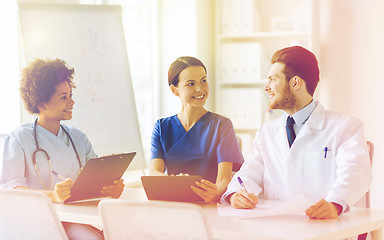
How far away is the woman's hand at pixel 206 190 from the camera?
1.85 metres

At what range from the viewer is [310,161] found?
201cm

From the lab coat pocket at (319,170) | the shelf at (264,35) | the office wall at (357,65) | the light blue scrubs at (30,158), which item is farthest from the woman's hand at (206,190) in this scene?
the shelf at (264,35)

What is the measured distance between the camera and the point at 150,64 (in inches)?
172

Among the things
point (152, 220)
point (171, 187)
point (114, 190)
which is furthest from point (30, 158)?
point (152, 220)

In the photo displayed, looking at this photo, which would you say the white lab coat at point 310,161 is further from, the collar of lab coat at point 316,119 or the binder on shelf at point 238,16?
the binder on shelf at point 238,16

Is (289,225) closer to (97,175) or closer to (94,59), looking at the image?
(97,175)

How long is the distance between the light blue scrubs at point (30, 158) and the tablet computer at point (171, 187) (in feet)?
1.68

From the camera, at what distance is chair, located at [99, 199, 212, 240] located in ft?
4.30

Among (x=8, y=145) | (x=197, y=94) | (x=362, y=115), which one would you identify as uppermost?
(x=197, y=94)

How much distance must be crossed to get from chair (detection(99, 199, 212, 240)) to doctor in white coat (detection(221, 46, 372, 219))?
51 centimetres

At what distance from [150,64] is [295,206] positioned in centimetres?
292

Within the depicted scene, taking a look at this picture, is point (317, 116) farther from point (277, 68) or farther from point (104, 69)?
point (104, 69)

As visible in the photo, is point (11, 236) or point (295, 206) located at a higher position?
point (295, 206)

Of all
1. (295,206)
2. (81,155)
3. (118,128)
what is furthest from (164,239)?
(118,128)
